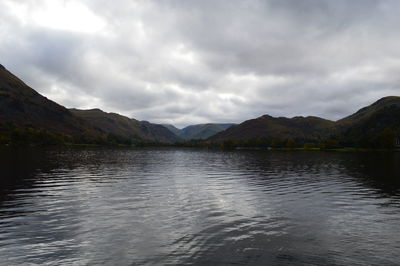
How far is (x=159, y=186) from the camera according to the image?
191 ft

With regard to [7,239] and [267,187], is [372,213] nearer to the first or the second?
[267,187]

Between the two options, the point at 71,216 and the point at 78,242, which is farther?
the point at 71,216

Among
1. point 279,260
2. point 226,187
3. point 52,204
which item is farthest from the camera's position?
point 226,187

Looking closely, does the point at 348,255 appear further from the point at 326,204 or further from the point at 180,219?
the point at 326,204

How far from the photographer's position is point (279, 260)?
21516mm

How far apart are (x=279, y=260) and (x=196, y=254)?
6454mm

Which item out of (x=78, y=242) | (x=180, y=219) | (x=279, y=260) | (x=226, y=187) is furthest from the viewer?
(x=226, y=187)

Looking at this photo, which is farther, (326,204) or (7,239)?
(326,204)

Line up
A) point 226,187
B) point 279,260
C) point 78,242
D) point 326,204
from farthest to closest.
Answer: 1. point 226,187
2. point 326,204
3. point 78,242
4. point 279,260

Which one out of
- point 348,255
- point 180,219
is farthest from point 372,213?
point 180,219

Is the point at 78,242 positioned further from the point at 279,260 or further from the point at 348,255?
the point at 348,255

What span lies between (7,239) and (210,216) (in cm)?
2084

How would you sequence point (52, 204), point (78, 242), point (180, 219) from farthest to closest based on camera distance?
point (52, 204), point (180, 219), point (78, 242)

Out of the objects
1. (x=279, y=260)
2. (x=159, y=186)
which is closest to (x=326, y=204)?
(x=279, y=260)
